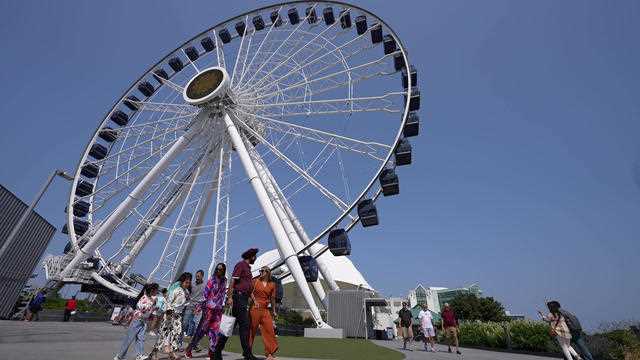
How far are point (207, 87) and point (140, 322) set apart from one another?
20.8 m

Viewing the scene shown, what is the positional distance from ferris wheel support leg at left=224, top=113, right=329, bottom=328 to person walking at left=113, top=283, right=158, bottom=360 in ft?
38.0

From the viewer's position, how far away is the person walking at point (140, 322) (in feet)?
20.2

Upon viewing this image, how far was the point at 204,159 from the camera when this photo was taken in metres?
24.7

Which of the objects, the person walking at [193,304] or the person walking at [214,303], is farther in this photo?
the person walking at [193,304]

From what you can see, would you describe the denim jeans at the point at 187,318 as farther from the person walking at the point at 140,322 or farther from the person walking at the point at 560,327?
the person walking at the point at 560,327

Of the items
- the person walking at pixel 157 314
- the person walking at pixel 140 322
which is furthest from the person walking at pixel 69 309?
the person walking at pixel 140 322

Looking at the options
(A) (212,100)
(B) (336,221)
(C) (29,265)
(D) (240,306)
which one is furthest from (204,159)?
(D) (240,306)

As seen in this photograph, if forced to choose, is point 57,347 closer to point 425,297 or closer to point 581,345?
point 581,345

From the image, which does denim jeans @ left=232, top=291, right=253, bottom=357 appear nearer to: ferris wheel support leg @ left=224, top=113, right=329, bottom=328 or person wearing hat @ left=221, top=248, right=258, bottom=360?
person wearing hat @ left=221, top=248, right=258, bottom=360

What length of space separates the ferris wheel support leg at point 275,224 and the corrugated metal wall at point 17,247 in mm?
12568

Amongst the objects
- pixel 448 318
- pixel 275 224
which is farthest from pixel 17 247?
pixel 448 318

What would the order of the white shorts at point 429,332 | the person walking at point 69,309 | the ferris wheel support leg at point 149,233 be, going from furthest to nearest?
the ferris wheel support leg at point 149,233
the person walking at point 69,309
the white shorts at point 429,332

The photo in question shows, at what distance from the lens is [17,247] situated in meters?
23.2

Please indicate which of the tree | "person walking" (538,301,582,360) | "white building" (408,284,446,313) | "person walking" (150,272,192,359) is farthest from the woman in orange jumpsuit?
"white building" (408,284,446,313)
